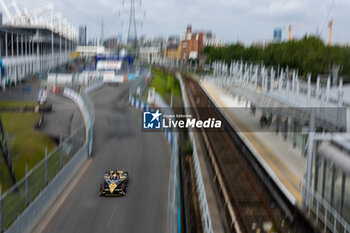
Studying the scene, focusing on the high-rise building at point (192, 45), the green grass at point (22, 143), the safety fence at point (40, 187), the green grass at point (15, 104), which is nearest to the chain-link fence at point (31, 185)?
the safety fence at point (40, 187)

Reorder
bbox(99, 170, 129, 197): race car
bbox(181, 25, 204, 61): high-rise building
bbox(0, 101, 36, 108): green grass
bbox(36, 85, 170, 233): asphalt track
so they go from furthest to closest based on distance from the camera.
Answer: bbox(181, 25, 204, 61): high-rise building
bbox(0, 101, 36, 108): green grass
bbox(99, 170, 129, 197): race car
bbox(36, 85, 170, 233): asphalt track

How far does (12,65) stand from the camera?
4725 centimetres

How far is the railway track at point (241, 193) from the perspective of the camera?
998cm

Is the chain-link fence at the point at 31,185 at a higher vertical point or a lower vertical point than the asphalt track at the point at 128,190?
higher

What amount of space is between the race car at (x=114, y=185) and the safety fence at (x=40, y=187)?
4.87 feet

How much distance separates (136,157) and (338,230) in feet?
30.9

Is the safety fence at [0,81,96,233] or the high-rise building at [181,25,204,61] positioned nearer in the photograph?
the safety fence at [0,81,96,233]

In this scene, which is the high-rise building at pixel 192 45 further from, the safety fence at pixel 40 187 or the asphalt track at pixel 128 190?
the safety fence at pixel 40 187

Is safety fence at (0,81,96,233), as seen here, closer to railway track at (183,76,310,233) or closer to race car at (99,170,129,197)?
race car at (99,170,129,197)

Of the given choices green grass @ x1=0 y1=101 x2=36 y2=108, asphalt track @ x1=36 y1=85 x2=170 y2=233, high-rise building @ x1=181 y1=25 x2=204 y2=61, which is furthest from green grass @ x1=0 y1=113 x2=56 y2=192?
high-rise building @ x1=181 y1=25 x2=204 y2=61

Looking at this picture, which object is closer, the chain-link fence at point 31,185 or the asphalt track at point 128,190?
the chain-link fence at point 31,185

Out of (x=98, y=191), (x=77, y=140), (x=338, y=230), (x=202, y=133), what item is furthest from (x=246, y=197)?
(x=202, y=133)

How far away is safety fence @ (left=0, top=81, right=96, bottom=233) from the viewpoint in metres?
9.07

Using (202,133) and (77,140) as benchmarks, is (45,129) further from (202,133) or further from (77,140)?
(202,133)
